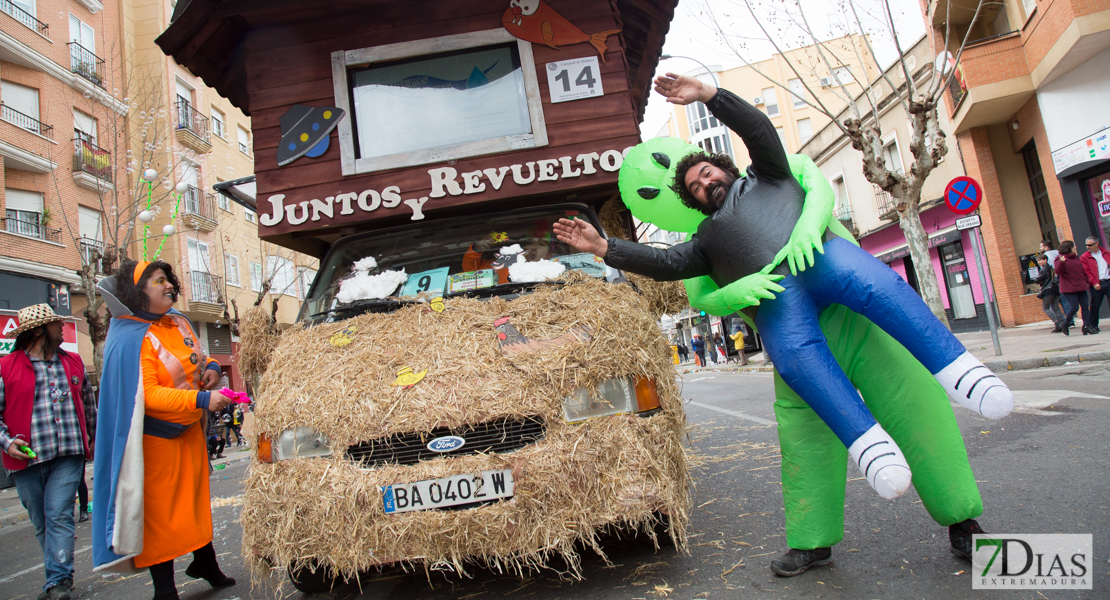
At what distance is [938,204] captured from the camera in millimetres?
19172

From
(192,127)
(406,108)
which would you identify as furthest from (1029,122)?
(192,127)

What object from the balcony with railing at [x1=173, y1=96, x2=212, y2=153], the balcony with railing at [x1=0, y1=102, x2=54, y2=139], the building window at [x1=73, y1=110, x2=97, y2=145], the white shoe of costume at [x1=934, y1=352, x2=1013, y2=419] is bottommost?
the white shoe of costume at [x1=934, y1=352, x2=1013, y2=419]

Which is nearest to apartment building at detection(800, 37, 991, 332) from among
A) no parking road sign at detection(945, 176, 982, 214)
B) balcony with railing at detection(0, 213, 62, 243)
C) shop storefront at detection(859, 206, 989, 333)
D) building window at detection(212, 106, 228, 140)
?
shop storefront at detection(859, 206, 989, 333)

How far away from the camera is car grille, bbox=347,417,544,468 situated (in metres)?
2.67

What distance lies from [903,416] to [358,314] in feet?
9.00

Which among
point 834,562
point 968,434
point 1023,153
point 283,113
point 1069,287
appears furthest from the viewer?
point 1023,153

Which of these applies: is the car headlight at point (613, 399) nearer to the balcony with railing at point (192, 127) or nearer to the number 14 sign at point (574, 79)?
the number 14 sign at point (574, 79)

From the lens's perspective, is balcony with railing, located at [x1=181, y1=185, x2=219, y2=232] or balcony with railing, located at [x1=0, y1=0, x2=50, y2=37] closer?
balcony with railing, located at [x1=0, y1=0, x2=50, y2=37]

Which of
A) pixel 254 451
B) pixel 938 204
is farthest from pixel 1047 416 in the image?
pixel 938 204

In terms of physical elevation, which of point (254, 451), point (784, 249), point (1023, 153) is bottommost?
point (254, 451)

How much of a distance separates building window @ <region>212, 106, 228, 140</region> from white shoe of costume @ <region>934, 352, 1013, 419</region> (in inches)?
1138

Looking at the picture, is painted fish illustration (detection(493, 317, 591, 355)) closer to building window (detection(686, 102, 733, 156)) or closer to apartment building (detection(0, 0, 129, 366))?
apartment building (detection(0, 0, 129, 366))

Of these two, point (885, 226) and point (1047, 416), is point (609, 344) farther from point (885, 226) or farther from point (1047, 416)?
point (885, 226)

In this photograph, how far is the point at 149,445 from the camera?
331 centimetres
